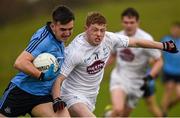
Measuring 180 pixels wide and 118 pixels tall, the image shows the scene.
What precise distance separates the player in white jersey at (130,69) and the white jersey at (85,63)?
93.8 inches

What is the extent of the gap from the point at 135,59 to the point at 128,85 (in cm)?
57

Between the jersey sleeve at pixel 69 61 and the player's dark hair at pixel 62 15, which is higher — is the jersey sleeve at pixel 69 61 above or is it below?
below

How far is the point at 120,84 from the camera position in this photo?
503 inches

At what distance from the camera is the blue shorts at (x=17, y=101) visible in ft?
29.6

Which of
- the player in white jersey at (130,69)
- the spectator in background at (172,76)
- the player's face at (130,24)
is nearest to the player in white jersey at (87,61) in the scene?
the player's face at (130,24)

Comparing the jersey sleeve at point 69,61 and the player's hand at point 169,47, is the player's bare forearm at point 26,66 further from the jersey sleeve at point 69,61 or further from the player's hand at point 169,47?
the player's hand at point 169,47

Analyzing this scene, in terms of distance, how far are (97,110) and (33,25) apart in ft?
46.2

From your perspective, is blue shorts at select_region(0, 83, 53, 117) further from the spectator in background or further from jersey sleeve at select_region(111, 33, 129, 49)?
the spectator in background

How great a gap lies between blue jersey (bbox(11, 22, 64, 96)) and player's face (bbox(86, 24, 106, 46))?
1.75 feet

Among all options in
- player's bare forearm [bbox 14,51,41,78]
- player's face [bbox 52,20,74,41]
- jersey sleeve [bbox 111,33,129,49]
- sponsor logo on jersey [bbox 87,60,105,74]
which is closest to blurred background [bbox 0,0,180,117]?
jersey sleeve [bbox 111,33,129,49]

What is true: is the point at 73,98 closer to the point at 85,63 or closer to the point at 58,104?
the point at 85,63

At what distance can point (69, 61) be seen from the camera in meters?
9.31

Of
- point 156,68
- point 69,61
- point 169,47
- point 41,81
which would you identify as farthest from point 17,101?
point 156,68

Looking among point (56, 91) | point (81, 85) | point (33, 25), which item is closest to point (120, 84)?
point (81, 85)
